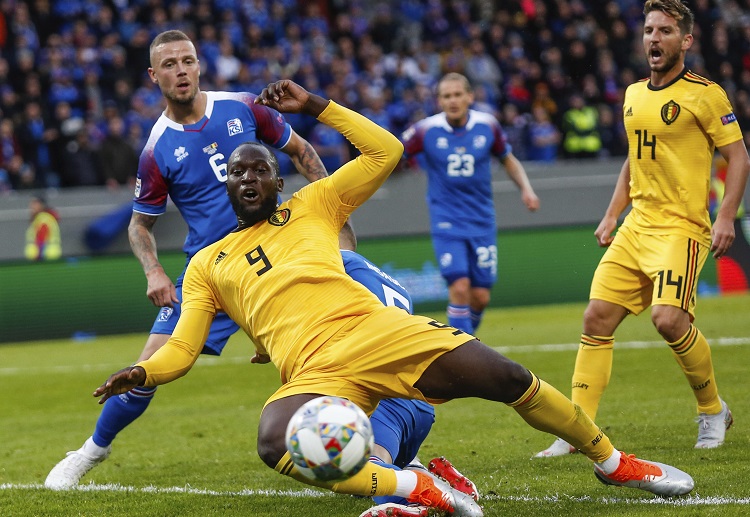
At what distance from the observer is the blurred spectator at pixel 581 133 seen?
22.1 meters

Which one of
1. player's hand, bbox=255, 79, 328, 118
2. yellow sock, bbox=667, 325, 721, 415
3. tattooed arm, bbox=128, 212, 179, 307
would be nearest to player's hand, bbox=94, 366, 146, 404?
tattooed arm, bbox=128, 212, 179, 307

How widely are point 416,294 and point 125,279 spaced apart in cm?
429

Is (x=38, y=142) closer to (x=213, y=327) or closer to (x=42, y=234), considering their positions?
(x=42, y=234)

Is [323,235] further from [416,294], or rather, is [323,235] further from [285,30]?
[285,30]

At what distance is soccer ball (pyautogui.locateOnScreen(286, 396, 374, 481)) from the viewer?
14.9 feet

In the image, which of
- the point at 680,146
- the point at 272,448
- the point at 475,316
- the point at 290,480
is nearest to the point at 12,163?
the point at 475,316

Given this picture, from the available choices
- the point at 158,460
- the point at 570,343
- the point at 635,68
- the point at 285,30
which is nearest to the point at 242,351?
the point at 570,343

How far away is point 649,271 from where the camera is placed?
22.2ft

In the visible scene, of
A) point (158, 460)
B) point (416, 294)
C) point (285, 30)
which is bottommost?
point (416, 294)

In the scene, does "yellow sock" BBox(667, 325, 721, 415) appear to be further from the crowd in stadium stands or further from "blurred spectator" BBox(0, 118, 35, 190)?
"blurred spectator" BBox(0, 118, 35, 190)

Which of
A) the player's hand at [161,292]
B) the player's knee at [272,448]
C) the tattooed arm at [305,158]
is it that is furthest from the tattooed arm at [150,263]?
the player's knee at [272,448]

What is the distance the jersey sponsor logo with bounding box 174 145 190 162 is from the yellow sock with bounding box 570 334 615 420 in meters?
2.70

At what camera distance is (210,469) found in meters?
7.16

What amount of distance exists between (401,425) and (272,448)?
39.3 inches
